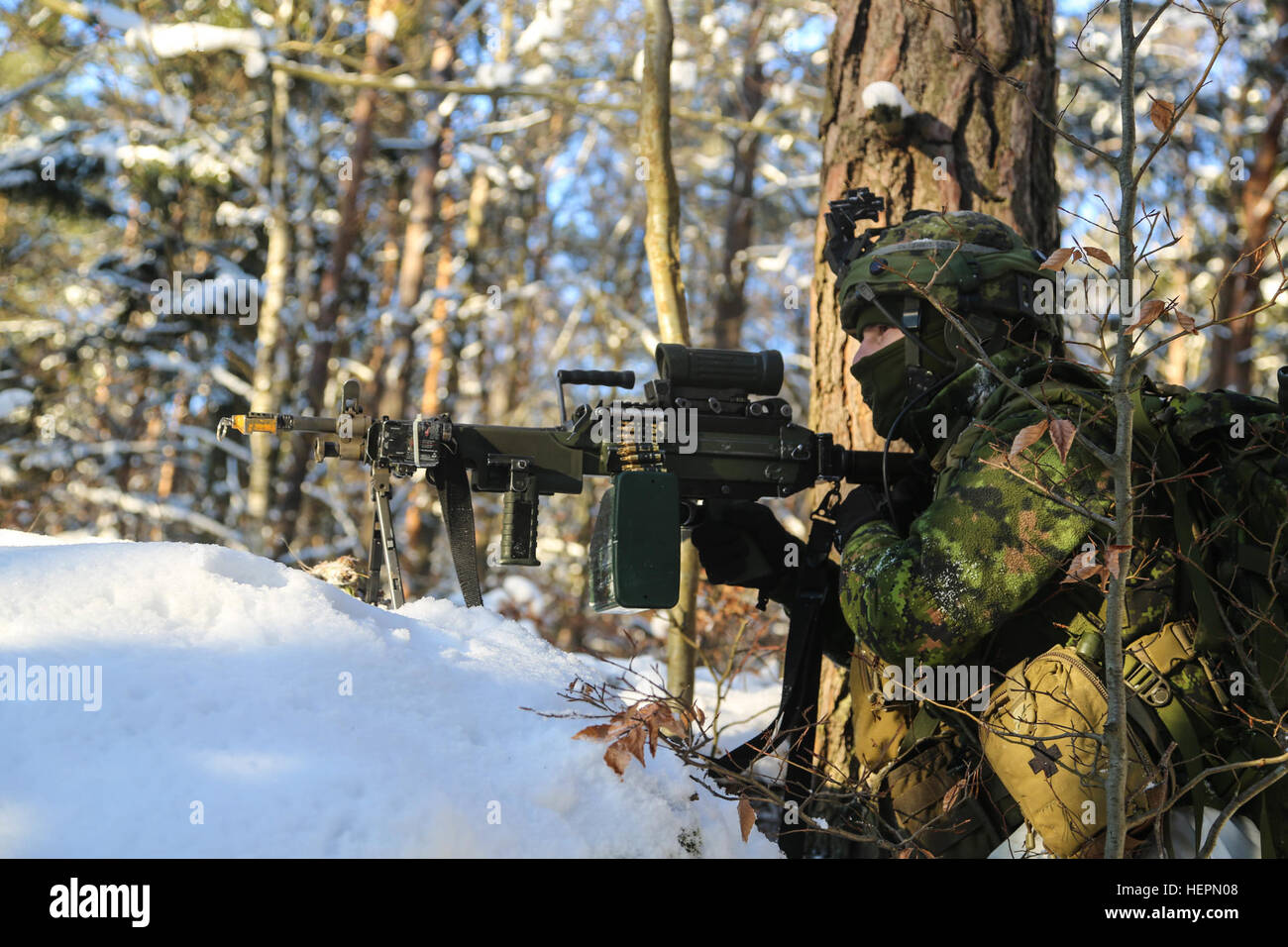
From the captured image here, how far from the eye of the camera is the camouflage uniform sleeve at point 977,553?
2451 millimetres

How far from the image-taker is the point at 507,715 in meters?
2.37

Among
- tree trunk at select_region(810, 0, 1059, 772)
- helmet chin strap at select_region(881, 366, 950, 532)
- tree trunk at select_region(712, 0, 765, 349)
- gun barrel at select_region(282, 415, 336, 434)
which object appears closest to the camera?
gun barrel at select_region(282, 415, 336, 434)

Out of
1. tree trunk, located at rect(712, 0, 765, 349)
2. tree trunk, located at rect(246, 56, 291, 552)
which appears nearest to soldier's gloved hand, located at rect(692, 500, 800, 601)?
tree trunk, located at rect(246, 56, 291, 552)

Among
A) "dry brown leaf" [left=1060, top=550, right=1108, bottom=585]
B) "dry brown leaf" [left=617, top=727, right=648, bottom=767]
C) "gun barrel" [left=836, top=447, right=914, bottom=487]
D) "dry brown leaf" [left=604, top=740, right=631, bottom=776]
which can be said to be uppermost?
"gun barrel" [left=836, top=447, right=914, bottom=487]

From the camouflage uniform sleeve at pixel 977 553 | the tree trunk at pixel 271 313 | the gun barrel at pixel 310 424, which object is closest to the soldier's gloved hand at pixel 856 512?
the camouflage uniform sleeve at pixel 977 553

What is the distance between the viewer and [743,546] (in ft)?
10.5

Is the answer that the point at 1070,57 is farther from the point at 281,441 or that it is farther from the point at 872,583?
the point at 872,583

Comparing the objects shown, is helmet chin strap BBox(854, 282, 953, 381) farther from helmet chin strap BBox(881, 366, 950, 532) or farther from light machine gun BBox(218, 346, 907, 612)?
light machine gun BBox(218, 346, 907, 612)

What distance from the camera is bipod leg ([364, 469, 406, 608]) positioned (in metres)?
3.14

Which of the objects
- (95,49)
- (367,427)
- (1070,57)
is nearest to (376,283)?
(95,49)

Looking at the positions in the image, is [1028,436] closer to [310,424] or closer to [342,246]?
[310,424]

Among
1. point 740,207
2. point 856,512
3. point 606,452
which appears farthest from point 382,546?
point 740,207

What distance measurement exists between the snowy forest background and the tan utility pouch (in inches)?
148

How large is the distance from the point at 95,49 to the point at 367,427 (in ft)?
26.3
